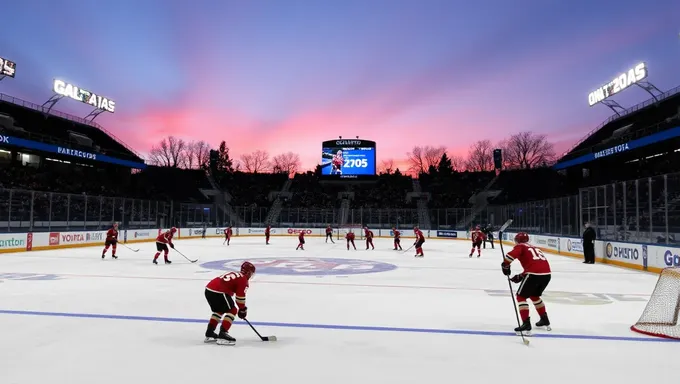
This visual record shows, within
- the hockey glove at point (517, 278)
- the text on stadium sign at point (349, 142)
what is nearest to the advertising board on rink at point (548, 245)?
the hockey glove at point (517, 278)

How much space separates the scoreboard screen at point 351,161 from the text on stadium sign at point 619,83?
22.3 meters

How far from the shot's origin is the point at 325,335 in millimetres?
5805

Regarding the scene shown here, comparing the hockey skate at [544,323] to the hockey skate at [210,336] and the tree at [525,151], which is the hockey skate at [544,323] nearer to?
the hockey skate at [210,336]

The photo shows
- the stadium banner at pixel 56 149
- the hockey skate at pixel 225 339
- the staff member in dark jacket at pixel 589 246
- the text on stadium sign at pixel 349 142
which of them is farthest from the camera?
the text on stadium sign at pixel 349 142

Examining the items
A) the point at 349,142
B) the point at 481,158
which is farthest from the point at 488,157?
the point at 349,142

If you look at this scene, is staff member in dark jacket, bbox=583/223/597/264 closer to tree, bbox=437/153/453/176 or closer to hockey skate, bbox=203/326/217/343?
hockey skate, bbox=203/326/217/343

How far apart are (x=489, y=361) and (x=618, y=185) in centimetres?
1537

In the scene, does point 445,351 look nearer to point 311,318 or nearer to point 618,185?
point 311,318

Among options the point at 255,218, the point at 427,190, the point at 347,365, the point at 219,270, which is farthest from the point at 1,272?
the point at 427,190

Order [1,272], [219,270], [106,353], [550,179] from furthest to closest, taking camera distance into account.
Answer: [550,179] → [219,270] → [1,272] → [106,353]

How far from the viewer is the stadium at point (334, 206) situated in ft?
42.1

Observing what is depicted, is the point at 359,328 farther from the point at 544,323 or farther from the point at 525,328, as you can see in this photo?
the point at 544,323

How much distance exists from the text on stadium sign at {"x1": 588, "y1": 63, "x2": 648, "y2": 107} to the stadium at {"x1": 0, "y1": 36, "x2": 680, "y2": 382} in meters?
0.50

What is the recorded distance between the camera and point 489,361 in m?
4.74
